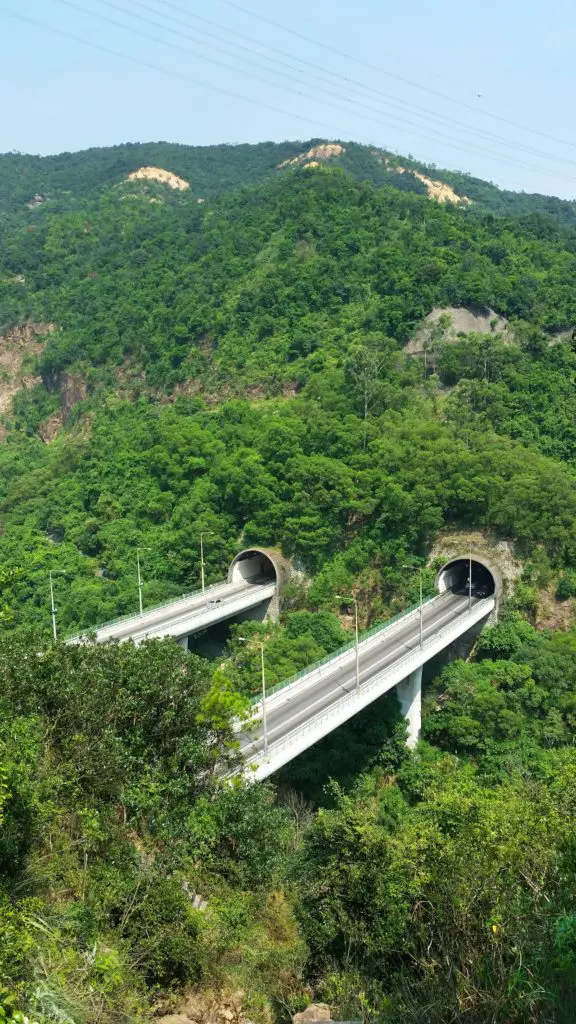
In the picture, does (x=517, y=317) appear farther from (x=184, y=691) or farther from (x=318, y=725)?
(x=184, y=691)

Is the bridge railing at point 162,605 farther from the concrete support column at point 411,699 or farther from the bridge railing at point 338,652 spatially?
the concrete support column at point 411,699

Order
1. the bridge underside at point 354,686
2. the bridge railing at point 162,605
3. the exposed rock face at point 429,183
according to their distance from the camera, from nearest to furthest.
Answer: the bridge underside at point 354,686 → the bridge railing at point 162,605 → the exposed rock face at point 429,183

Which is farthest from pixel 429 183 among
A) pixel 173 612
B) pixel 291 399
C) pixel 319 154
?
pixel 173 612

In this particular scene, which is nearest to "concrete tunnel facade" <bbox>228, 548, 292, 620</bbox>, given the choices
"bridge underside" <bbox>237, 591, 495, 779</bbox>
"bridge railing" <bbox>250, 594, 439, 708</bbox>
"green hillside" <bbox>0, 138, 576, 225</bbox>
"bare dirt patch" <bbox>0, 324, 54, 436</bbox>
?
"bridge railing" <bbox>250, 594, 439, 708</bbox>

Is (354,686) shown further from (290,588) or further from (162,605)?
(162,605)

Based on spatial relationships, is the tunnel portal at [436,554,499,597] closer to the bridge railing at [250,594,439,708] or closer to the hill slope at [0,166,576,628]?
the bridge railing at [250,594,439,708]

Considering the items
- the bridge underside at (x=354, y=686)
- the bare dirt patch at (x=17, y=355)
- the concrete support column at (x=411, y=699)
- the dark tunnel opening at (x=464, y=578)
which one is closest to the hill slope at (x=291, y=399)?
the bare dirt patch at (x=17, y=355)
